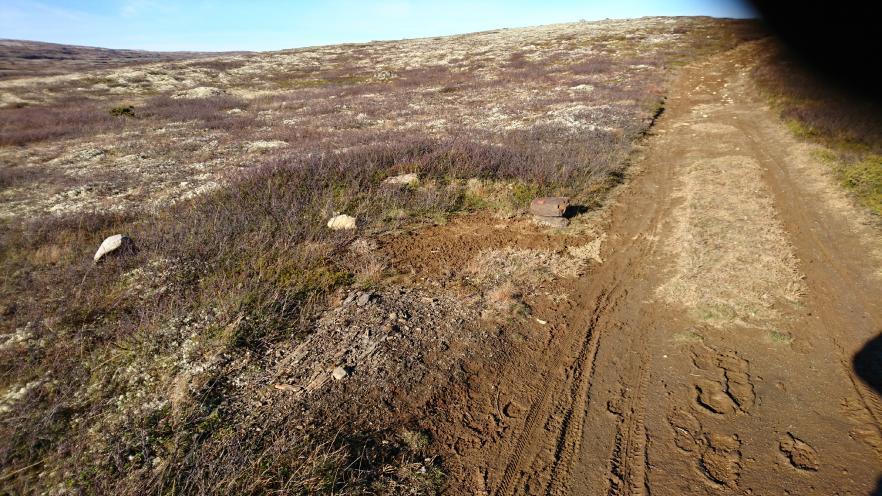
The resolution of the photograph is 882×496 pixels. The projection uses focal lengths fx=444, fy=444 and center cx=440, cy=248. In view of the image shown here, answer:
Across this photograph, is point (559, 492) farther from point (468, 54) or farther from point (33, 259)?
point (468, 54)

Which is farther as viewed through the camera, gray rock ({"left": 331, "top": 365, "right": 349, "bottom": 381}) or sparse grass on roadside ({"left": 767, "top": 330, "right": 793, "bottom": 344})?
sparse grass on roadside ({"left": 767, "top": 330, "right": 793, "bottom": 344})

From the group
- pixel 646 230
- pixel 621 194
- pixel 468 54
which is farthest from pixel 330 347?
pixel 468 54

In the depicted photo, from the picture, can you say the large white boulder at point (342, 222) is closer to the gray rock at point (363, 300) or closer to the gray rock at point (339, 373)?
the gray rock at point (363, 300)

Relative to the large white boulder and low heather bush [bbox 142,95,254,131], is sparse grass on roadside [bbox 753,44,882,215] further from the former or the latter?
low heather bush [bbox 142,95,254,131]

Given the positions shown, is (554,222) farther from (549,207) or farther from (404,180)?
(404,180)

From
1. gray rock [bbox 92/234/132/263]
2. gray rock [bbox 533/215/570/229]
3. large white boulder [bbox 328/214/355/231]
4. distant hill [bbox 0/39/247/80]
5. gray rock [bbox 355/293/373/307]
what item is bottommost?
gray rock [bbox 355/293/373/307]

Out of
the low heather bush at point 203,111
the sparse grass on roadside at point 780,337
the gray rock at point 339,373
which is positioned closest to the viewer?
the gray rock at point 339,373

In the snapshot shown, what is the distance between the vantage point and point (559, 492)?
4.02 m

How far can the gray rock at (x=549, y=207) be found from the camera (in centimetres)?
984

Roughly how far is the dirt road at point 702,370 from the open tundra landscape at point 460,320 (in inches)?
1.2

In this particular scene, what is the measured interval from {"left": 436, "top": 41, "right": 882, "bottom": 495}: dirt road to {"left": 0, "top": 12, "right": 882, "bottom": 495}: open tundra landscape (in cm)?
3

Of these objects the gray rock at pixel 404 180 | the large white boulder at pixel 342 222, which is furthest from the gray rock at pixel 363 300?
the gray rock at pixel 404 180

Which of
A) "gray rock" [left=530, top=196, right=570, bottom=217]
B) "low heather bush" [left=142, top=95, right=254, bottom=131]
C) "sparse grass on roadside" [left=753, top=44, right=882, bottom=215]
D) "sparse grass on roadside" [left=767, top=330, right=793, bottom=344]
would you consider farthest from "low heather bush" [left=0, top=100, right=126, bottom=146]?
"sparse grass on roadside" [left=753, top=44, right=882, bottom=215]

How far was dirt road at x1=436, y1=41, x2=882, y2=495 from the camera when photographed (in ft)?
13.6
